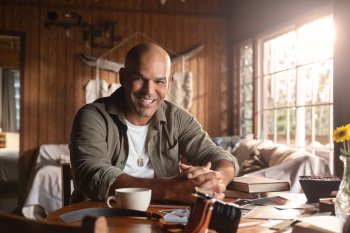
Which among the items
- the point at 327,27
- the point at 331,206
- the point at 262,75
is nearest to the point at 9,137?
the point at 262,75

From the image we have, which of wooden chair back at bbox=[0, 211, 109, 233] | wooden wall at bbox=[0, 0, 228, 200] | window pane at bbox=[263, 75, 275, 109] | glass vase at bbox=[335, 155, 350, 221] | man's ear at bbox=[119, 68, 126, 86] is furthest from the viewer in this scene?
wooden wall at bbox=[0, 0, 228, 200]

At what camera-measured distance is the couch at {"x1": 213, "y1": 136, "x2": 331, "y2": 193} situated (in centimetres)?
306

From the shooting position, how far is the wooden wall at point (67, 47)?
5.23 m

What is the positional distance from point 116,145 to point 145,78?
12.1 inches

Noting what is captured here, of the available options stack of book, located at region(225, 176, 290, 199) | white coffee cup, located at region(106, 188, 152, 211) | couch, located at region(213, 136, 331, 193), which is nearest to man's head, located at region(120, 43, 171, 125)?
stack of book, located at region(225, 176, 290, 199)

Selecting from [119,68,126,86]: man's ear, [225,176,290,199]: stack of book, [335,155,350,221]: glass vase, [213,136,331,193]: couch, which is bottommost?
[213,136,331,193]: couch

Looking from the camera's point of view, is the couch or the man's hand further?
the couch

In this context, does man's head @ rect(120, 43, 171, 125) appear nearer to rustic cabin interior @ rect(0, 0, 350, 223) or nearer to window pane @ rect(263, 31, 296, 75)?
rustic cabin interior @ rect(0, 0, 350, 223)

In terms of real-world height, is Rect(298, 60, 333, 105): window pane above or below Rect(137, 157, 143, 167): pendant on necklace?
above

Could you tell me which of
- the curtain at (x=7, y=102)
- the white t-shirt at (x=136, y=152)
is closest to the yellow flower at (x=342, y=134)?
the white t-shirt at (x=136, y=152)

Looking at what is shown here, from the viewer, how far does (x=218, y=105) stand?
574 cm

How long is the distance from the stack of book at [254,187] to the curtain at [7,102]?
10.0 meters

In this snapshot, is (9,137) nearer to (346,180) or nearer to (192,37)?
(192,37)

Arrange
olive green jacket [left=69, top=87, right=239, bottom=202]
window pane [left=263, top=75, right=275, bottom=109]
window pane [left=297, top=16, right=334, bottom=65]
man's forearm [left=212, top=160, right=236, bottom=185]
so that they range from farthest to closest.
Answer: window pane [left=263, top=75, right=275, bottom=109]
window pane [left=297, top=16, right=334, bottom=65]
man's forearm [left=212, top=160, right=236, bottom=185]
olive green jacket [left=69, top=87, right=239, bottom=202]
